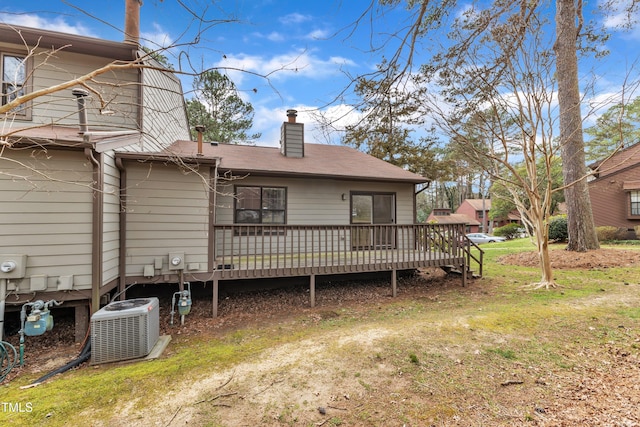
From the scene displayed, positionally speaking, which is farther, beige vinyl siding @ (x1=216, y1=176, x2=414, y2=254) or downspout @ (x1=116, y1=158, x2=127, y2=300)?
beige vinyl siding @ (x1=216, y1=176, x2=414, y2=254)

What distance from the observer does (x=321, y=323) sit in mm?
5266

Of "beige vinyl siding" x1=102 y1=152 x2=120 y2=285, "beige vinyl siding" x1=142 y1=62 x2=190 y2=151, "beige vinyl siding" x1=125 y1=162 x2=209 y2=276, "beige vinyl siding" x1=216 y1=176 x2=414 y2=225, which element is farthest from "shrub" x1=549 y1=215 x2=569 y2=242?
"beige vinyl siding" x1=102 y1=152 x2=120 y2=285

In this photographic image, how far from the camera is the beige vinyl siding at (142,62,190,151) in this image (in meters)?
6.89

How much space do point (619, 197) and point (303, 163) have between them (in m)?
19.9

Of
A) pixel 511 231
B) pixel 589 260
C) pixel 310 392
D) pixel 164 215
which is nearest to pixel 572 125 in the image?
pixel 589 260

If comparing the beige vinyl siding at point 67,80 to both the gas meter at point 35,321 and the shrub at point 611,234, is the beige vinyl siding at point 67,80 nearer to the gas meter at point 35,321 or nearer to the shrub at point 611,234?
the gas meter at point 35,321

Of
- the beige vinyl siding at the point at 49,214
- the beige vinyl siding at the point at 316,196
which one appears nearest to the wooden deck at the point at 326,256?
the beige vinyl siding at the point at 316,196

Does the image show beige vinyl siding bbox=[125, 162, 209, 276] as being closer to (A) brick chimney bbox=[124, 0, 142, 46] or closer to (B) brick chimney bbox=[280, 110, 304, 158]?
(A) brick chimney bbox=[124, 0, 142, 46]

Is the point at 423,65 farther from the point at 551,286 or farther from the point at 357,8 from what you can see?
the point at 551,286

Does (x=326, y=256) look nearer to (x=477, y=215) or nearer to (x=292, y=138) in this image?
(x=292, y=138)

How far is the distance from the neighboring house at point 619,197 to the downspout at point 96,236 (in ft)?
73.1

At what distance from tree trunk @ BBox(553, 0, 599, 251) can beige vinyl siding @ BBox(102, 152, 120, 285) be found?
10.5 m

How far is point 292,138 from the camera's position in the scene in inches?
381

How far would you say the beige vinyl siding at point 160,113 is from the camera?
271 inches
